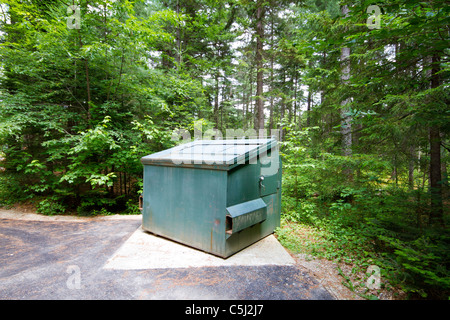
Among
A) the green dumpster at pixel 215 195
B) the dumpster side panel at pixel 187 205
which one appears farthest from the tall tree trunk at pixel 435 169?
the dumpster side panel at pixel 187 205

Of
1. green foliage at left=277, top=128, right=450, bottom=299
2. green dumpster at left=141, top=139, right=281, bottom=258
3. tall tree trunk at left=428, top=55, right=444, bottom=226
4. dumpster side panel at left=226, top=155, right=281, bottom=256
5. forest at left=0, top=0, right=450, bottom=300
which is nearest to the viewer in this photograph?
green foliage at left=277, top=128, right=450, bottom=299

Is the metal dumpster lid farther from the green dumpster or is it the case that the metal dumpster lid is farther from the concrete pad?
the concrete pad

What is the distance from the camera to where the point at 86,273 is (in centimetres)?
250

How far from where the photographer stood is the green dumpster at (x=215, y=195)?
286 cm

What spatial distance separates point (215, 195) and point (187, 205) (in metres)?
0.65

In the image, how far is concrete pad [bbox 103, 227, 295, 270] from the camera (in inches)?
108

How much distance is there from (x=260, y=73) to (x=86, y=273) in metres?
9.14

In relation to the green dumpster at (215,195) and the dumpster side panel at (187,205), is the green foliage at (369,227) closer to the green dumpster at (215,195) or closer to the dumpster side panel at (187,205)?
the green dumpster at (215,195)

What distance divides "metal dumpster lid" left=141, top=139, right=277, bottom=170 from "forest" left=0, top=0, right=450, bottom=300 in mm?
1584

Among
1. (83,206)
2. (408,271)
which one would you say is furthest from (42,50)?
(408,271)

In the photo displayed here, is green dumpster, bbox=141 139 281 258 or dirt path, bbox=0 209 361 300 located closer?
dirt path, bbox=0 209 361 300

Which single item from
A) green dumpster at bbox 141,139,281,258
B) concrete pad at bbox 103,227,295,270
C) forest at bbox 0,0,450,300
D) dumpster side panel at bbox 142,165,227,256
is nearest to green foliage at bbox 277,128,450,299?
forest at bbox 0,0,450,300
